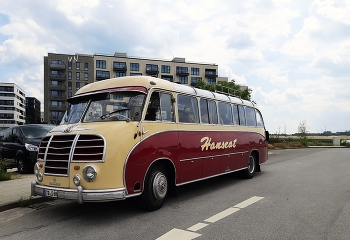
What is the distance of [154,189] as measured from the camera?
629 cm

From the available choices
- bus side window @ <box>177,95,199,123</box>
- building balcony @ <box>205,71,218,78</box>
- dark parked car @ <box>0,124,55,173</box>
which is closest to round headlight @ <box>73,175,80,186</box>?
bus side window @ <box>177,95,199,123</box>

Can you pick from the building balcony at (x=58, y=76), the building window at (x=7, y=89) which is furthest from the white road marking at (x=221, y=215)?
the building window at (x=7, y=89)

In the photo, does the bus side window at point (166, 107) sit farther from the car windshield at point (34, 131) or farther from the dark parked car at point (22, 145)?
the car windshield at point (34, 131)

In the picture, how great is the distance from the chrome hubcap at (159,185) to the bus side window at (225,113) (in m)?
3.28

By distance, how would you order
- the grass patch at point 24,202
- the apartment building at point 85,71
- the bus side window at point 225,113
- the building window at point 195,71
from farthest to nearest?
the building window at point 195,71 < the apartment building at point 85,71 < the bus side window at point 225,113 < the grass patch at point 24,202

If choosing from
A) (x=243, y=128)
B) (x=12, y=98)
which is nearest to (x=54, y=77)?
(x=12, y=98)

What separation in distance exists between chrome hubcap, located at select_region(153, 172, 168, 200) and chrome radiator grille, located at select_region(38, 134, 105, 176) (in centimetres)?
142

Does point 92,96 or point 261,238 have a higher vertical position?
point 92,96

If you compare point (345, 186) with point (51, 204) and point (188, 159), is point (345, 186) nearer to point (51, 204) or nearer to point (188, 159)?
point (188, 159)

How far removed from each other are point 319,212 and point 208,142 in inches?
124

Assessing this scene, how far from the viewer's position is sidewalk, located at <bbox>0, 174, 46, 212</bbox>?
689 cm

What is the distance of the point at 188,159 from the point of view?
24.2 ft

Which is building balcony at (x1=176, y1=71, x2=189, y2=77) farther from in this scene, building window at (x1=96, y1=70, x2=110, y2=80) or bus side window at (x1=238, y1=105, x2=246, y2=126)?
bus side window at (x1=238, y1=105, x2=246, y2=126)

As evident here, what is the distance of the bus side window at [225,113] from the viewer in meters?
9.23
